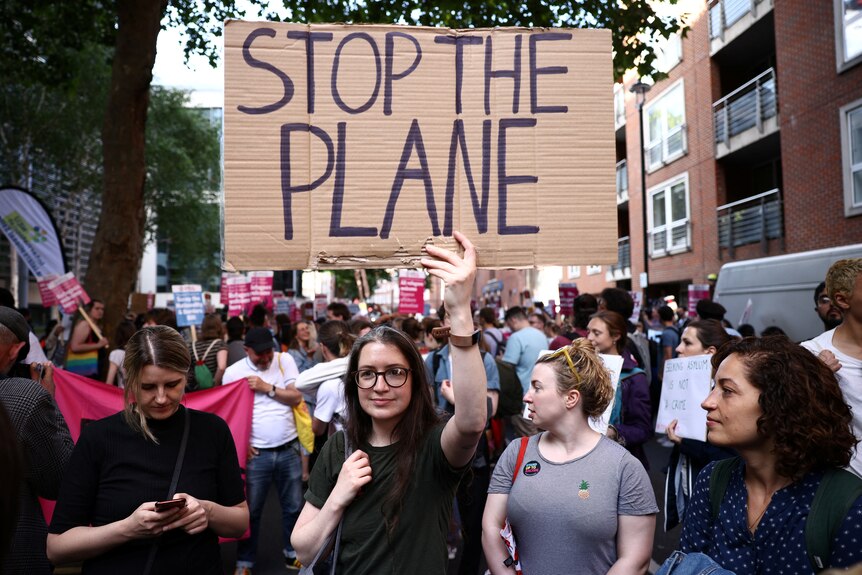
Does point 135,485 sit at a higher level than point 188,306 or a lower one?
lower

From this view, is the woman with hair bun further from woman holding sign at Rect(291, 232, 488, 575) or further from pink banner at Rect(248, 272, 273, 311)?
pink banner at Rect(248, 272, 273, 311)

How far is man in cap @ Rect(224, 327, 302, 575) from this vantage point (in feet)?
19.3

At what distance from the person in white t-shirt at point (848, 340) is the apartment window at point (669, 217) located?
2105cm

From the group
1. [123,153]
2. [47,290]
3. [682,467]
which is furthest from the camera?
[123,153]

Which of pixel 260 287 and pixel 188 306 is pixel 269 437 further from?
pixel 260 287

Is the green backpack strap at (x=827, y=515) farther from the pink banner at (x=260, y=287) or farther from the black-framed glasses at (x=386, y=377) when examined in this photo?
the pink banner at (x=260, y=287)

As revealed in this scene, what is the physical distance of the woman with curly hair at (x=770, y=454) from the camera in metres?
2.10

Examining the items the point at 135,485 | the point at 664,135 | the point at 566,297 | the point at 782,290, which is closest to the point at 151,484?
the point at 135,485

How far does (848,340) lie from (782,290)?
8.23 metres

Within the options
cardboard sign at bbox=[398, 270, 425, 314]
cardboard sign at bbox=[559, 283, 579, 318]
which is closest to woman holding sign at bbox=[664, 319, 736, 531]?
cardboard sign at bbox=[398, 270, 425, 314]

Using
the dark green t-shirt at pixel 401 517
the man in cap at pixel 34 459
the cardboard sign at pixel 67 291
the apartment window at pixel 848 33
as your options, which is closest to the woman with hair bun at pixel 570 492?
the dark green t-shirt at pixel 401 517

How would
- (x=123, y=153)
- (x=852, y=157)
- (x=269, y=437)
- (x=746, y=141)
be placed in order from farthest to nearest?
(x=746, y=141), (x=852, y=157), (x=123, y=153), (x=269, y=437)

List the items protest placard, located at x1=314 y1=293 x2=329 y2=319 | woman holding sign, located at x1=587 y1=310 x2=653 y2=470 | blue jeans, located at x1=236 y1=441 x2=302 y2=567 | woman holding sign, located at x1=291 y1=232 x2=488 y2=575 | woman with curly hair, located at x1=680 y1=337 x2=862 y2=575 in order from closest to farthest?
woman with curly hair, located at x1=680 y1=337 x2=862 y2=575
woman holding sign, located at x1=291 y1=232 x2=488 y2=575
woman holding sign, located at x1=587 y1=310 x2=653 y2=470
blue jeans, located at x1=236 y1=441 x2=302 y2=567
protest placard, located at x1=314 y1=293 x2=329 y2=319

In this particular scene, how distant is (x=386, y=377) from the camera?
8.13 ft
